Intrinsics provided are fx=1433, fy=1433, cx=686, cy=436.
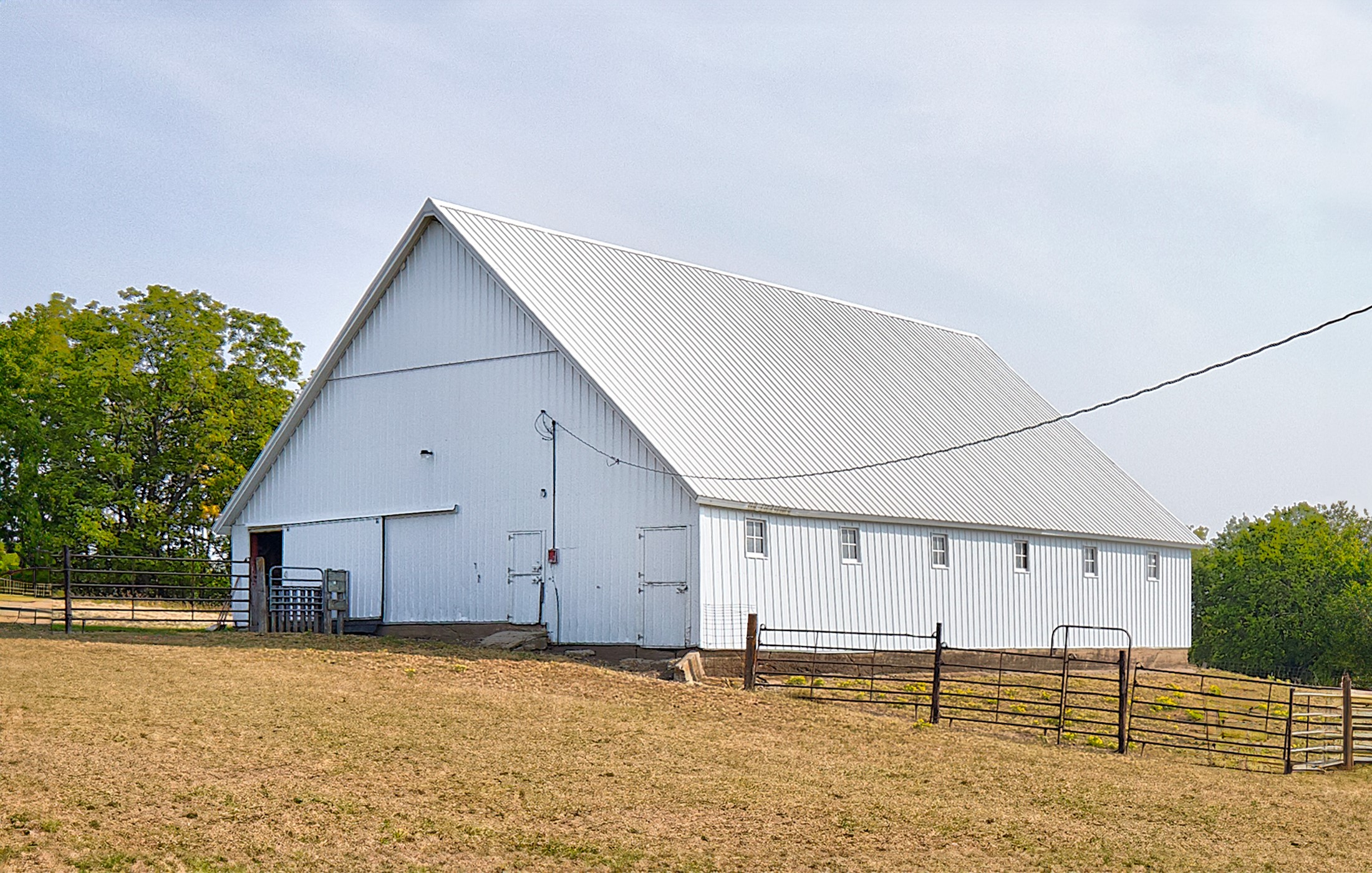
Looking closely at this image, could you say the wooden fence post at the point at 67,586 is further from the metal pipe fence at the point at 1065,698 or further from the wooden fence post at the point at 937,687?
the wooden fence post at the point at 937,687

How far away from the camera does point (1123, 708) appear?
2053cm

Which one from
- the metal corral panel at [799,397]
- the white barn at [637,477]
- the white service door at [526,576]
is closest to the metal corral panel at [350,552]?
the white barn at [637,477]

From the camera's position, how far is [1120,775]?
18.4 m

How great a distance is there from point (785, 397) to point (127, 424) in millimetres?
30395

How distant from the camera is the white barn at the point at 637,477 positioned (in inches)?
1033

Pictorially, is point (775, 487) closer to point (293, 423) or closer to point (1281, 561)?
point (293, 423)

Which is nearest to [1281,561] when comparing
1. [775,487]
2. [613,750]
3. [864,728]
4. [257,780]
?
[775,487]

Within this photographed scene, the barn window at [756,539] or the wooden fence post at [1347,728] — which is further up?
the barn window at [756,539]

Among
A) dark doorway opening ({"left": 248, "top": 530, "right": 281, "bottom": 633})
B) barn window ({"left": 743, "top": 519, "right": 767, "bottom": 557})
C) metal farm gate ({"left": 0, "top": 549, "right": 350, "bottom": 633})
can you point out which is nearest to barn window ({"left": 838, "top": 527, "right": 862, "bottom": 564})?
barn window ({"left": 743, "top": 519, "right": 767, "bottom": 557})

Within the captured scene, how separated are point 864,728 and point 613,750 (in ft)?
16.0

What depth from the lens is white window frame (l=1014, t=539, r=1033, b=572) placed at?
3303cm

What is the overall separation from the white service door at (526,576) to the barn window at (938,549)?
8.55m

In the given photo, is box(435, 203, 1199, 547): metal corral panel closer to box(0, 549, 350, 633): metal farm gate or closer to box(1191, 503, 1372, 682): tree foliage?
box(0, 549, 350, 633): metal farm gate

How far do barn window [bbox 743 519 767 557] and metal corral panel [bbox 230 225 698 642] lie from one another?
55.1 inches
